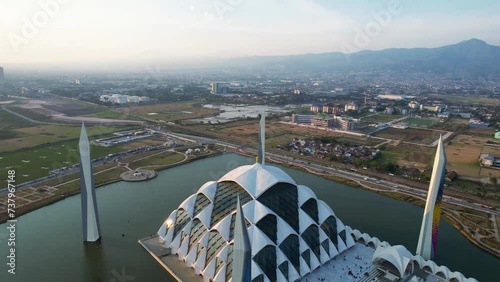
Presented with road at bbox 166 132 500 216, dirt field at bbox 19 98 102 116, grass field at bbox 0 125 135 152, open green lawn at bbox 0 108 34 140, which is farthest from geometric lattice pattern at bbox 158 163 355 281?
dirt field at bbox 19 98 102 116

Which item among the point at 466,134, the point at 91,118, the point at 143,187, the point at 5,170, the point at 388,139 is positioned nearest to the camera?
the point at 143,187

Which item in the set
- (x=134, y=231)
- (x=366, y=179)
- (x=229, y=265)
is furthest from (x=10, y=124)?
(x=229, y=265)

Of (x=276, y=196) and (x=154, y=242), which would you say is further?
(x=154, y=242)

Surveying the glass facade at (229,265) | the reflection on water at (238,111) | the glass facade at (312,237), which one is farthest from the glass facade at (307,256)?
the reflection on water at (238,111)

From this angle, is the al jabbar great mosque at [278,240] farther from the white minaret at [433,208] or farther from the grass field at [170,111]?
the grass field at [170,111]

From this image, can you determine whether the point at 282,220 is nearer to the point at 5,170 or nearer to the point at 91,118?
the point at 5,170

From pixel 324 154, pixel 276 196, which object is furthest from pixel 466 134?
pixel 276 196

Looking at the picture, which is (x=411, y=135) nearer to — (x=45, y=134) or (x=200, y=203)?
(x=200, y=203)
